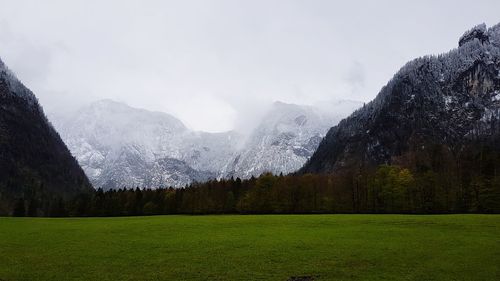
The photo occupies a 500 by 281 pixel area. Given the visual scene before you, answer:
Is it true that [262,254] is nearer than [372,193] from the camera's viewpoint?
Yes

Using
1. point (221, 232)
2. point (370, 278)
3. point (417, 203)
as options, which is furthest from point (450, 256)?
point (417, 203)

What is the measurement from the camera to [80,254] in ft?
164

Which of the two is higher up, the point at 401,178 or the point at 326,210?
the point at 401,178

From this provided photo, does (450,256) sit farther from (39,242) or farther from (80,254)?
(39,242)

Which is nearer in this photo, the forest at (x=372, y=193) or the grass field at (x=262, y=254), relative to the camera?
the grass field at (x=262, y=254)

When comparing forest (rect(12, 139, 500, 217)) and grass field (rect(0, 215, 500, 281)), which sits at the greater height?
forest (rect(12, 139, 500, 217))

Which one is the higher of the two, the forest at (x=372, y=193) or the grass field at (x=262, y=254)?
the forest at (x=372, y=193)

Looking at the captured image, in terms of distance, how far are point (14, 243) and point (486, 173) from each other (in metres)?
131

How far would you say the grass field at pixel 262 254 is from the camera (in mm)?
38906

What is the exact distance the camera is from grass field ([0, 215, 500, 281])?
128 ft

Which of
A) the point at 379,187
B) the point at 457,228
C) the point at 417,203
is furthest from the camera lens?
the point at 379,187

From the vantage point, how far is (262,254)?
159 feet

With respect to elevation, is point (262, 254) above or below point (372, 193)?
below

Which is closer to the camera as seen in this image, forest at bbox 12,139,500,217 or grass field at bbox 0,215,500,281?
grass field at bbox 0,215,500,281
